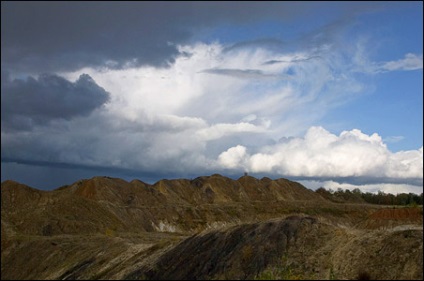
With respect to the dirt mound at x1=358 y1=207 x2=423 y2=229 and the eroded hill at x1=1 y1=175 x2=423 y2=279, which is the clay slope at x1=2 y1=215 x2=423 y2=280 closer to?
Answer: the eroded hill at x1=1 y1=175 x2=423 y2=279

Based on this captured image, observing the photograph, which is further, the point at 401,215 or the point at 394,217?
the point at 401,215

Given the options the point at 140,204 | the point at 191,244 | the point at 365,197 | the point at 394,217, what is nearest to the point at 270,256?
the point at 191,244

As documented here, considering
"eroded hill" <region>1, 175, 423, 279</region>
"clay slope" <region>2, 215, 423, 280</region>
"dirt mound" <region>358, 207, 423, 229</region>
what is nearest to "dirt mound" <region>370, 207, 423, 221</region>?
"dirt mound" <region>358, 207, 423, 229</region>

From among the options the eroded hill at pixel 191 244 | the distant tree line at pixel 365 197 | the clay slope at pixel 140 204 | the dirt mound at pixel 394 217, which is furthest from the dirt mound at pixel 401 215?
the distant tree line at pixel 365 197

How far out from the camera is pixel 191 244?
3912 cm

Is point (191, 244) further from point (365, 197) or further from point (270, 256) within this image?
point (365, 197)

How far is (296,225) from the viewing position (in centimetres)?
3641

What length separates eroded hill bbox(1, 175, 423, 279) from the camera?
2998 cm

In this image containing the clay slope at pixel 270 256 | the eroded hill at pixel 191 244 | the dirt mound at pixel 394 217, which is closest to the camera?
the clay slope at pixel 270 256

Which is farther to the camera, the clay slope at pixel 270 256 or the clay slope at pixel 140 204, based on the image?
the clay slope at pixel 140 204

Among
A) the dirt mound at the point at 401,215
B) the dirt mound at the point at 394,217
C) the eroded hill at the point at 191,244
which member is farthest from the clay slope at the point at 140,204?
the dirt mound at the point at 401,215

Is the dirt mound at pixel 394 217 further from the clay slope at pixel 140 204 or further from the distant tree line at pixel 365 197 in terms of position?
the distant tree line at pixel 365 197

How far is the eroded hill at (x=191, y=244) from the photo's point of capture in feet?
98.4

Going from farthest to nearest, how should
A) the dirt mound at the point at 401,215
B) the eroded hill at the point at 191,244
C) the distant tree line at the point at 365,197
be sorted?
the distant tree line at the point at 365,197, the dirt mound at the point at 401,215, the eroded hill at the point at 191,244
